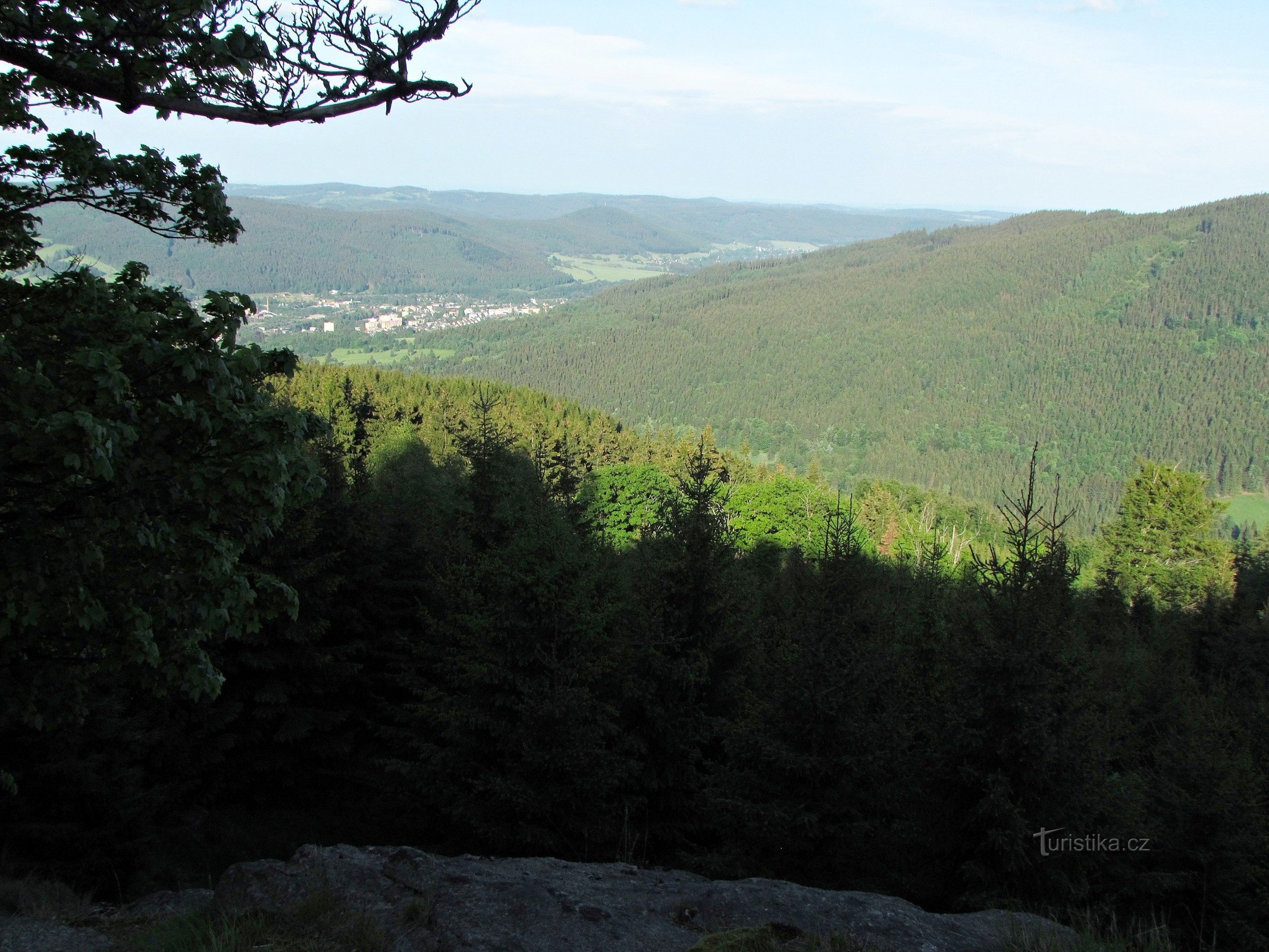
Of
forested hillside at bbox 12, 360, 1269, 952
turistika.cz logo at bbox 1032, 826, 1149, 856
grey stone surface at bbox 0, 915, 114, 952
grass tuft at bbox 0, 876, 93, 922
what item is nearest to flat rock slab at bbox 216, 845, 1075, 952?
grey stone surface at bbox 0, 915, 114, 952

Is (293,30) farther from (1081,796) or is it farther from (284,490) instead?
(1081,796)

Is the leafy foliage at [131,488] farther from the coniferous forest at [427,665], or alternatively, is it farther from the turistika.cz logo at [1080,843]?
the turistika.cz logo at [1080,843]

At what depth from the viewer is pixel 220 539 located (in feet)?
22.6

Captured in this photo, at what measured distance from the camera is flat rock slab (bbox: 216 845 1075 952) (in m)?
6.66

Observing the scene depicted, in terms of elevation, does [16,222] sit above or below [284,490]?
above

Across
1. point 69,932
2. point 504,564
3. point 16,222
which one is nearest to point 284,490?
point 16,222

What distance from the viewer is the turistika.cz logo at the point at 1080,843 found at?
392 inches

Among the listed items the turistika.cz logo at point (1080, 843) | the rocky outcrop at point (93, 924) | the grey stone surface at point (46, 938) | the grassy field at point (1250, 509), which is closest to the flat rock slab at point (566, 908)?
the rocky outcrop at point (93, 924)

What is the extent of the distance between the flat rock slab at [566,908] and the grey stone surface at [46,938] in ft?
3.28

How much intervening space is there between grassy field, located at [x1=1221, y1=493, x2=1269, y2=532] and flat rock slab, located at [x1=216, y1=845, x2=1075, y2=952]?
155m

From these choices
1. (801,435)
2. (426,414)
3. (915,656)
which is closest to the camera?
(915,656)

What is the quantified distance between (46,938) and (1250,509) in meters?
182

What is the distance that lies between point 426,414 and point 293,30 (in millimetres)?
63047

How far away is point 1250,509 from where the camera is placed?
148750 millimetres
